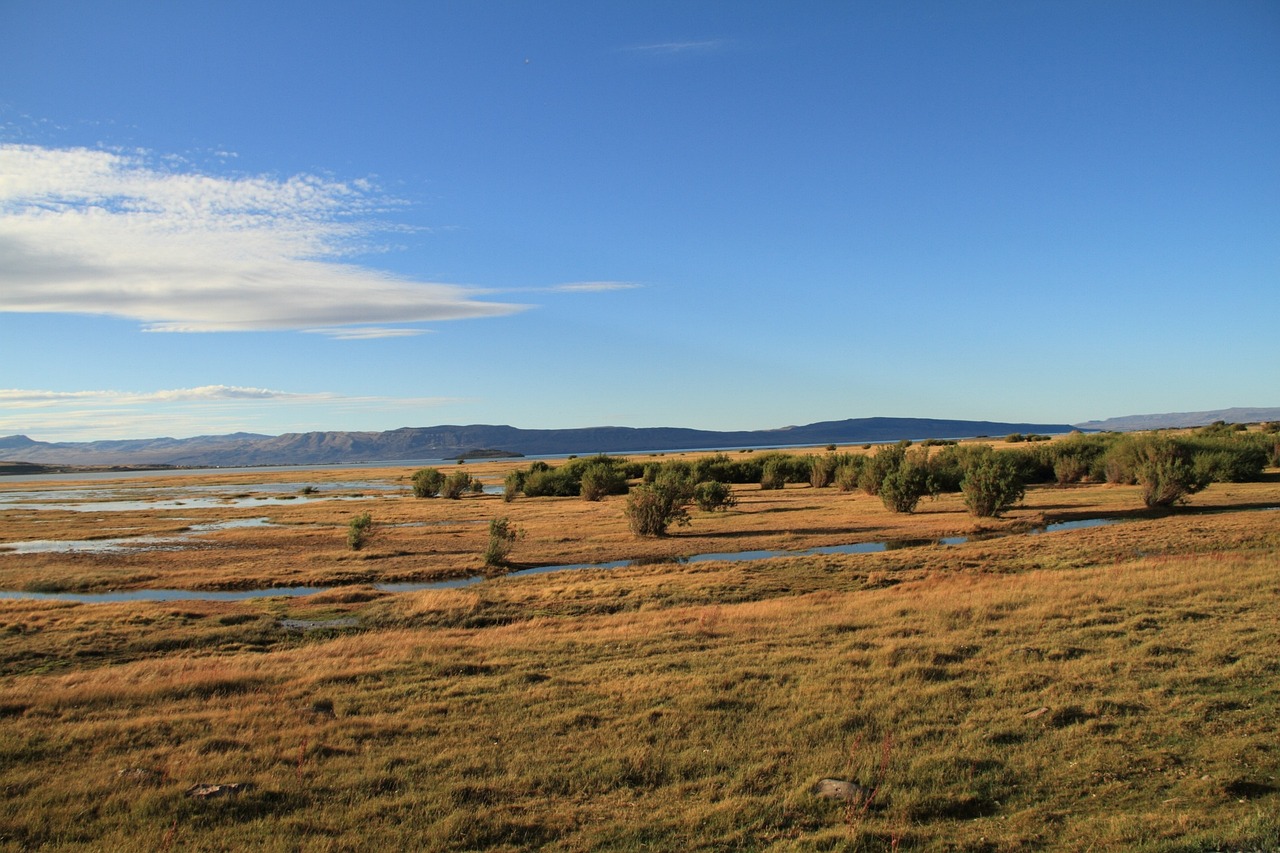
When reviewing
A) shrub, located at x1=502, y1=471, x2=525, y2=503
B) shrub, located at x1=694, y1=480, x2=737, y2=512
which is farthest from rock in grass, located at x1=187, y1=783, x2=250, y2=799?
shrub, located at x1=502, y1=471, x2=525, y2=503

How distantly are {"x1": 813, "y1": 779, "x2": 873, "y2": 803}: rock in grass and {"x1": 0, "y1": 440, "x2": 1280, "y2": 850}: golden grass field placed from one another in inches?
7.0

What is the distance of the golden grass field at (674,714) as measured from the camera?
768 centimetres

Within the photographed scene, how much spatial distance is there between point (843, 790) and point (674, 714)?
3244 mm

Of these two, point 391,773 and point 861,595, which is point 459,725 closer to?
point 391,773

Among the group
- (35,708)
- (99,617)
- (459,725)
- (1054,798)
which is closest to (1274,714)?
(1054,798)

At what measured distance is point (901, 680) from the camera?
1219 cm

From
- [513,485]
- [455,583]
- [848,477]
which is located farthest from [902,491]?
[513,485]

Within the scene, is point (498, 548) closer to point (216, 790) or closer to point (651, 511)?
point (651, 511)

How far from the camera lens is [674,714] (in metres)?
11.0

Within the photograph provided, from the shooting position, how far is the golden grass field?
25.2 feet

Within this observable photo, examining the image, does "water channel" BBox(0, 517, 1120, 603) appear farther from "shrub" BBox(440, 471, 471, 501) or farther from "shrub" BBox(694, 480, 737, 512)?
"shrub" BBox(440, 471, 471, 501)

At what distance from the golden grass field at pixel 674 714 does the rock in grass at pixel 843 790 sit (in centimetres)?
18

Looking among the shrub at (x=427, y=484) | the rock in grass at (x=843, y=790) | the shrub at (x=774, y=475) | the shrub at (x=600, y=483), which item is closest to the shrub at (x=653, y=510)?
the shrub at (x=600, y=483)

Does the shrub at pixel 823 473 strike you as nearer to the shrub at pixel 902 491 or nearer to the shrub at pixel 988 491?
the shrub at pixel 902 491
